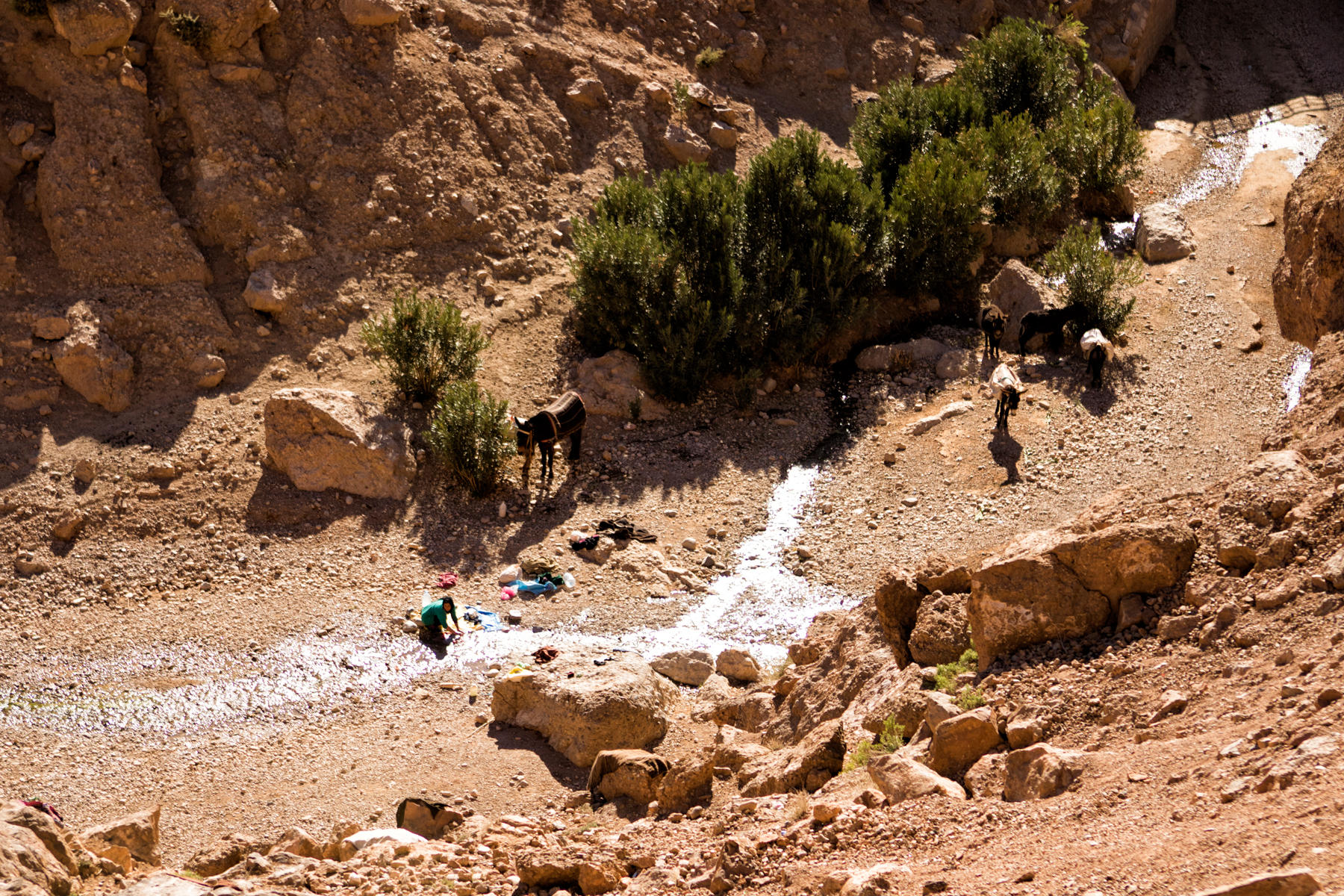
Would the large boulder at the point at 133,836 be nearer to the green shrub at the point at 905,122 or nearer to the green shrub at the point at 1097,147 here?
the green shrub at the point at 905,122

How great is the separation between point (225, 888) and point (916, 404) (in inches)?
468

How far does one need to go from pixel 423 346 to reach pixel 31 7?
7059 millimetres

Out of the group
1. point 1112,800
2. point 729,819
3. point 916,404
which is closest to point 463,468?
point 916,404

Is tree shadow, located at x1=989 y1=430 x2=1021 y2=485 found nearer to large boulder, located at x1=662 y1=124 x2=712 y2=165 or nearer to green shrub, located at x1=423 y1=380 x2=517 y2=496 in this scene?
green shrub, located at x1=423 y1=380 x2=517 y2=496

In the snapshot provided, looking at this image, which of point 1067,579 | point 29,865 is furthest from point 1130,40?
point 29,865

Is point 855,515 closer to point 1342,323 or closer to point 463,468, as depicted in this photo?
point 463,468

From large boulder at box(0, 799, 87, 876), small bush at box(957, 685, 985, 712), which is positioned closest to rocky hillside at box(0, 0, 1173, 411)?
large boulder at box(0, 799, 87, 876)

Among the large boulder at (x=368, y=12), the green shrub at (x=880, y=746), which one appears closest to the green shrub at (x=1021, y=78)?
the large boulder at (x=368, y=12)

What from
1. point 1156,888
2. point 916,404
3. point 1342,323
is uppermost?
point 916,404

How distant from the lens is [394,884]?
21.7ft

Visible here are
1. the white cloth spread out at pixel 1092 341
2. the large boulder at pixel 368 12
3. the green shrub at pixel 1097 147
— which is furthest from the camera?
the green shrub at pixel 1097 147

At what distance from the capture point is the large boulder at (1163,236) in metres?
18.6

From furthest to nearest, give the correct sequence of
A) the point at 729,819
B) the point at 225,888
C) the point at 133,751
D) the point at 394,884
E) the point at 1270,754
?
1. the point at 133,751
2. the point at 729,819
3. the point at 394,884
4. the point at 225,888
5. the point at 1270,754

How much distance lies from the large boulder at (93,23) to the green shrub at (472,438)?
6.92m
